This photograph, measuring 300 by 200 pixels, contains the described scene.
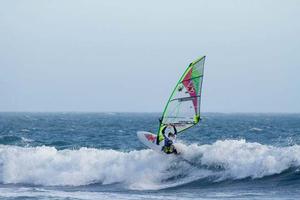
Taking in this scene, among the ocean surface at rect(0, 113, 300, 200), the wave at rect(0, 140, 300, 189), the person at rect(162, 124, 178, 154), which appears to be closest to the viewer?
the ocean surface at rect(0, 113, 300, 200)

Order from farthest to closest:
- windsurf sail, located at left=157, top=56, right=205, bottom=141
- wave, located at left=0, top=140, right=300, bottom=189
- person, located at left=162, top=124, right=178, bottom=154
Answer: wave, located at left=0, top=140, right=300, bottom=189 < person, located at left=162, top=124, right=178, bottom=154 < windsurf sail, located at left=157, top=56, right=205, bottom=141

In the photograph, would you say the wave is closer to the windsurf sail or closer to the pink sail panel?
the windsurf sail

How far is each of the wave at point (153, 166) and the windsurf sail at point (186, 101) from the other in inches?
77.3

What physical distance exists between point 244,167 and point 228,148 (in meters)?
1.31

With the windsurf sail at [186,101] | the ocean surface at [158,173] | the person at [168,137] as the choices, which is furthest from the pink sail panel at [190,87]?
the ocean surface at [158,173]

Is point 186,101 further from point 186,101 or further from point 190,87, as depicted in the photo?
point 190,87

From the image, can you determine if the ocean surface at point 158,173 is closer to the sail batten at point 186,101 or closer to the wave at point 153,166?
the wave at point 153,166

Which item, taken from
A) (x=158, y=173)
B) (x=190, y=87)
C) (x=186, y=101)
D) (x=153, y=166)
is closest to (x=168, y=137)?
(x=186, y=101)

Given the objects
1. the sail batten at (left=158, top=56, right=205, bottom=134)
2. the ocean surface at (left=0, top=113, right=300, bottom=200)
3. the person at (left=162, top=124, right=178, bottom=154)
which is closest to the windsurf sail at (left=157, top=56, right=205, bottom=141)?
the sail batten at (left=158, top=56, right=205, bottom=134)

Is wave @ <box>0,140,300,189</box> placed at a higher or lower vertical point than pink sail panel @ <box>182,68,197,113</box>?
lower

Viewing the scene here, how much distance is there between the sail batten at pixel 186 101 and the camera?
18.2 m

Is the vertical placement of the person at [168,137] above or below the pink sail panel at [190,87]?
below

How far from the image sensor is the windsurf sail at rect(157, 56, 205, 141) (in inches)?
718

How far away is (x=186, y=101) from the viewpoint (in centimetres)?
1841
